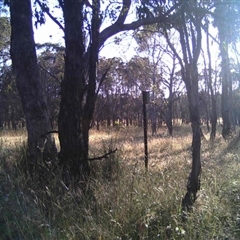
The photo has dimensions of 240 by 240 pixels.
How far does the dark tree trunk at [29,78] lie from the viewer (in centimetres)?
530

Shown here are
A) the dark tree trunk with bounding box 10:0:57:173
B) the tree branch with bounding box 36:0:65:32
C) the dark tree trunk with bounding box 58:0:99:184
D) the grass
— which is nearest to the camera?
the grass

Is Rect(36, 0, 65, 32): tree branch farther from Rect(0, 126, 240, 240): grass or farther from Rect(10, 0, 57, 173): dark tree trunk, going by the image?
Rect(0, 126, 240, 240): grass

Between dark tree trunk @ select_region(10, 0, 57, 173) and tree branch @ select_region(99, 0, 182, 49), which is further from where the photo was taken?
tree branch @ select_region(99, 0, 182, 49)

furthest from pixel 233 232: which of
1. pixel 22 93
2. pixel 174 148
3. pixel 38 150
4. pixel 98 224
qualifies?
pixel 174 148

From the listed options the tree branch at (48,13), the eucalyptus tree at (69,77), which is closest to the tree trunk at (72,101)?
the eucalyptus tree at (69,77)

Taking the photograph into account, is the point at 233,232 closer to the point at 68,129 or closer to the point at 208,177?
the point at 208,177

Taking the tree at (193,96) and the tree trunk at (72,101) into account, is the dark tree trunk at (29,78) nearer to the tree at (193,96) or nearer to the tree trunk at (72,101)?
the tree trunk at (72,101)

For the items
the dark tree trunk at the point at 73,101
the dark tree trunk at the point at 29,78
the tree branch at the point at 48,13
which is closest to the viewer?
the dark tree trunk at the point at 73,101

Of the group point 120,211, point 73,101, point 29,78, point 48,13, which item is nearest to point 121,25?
point 48,13

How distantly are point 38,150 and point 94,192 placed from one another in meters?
1.83

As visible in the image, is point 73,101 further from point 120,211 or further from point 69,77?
point 120,211

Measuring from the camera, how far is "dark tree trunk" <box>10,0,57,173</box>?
5297 millimetres

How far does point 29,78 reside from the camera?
541cm

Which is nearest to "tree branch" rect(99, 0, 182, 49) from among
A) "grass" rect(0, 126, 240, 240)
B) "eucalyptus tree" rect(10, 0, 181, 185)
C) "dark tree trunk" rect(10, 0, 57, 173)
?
"eucalyptus tree" rect(10, 0, 181, 185)
